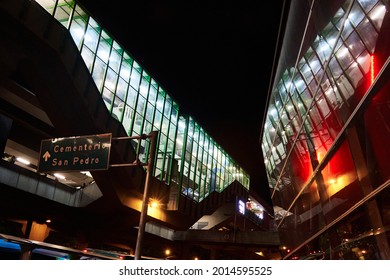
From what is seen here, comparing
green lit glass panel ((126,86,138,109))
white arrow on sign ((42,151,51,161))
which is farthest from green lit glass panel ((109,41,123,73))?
white arrow on sign ((42,151,51,161))

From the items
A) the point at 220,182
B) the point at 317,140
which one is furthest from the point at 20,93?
the point at 220,182

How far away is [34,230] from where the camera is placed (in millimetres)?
24703

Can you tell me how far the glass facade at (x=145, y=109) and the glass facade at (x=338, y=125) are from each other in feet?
40.3

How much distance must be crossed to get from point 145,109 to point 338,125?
67.8 feet

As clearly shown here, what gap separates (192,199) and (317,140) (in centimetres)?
2385

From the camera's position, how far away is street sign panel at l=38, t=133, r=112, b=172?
10.0m

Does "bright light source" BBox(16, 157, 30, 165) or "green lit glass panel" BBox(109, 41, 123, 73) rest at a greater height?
"green lit glass panel" BBox(109, 41, 123, 73)

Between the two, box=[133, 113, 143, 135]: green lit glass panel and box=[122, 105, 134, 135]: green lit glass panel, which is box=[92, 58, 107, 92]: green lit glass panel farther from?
box=[133, 113, 143, 135]: green lit glass panel

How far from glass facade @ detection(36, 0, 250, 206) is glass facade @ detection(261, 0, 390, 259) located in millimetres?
12279

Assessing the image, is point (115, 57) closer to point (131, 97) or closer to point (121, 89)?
point (121, 89)

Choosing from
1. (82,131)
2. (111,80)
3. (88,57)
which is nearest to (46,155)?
(82,131)

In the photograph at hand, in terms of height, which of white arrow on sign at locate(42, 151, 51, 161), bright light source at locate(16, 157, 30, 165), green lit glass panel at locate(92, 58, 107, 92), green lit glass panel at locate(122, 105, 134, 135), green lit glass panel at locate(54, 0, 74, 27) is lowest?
white arrow on sign at locate(42, 151, 51, 161)

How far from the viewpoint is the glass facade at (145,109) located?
2231cm

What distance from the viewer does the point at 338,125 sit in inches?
399
